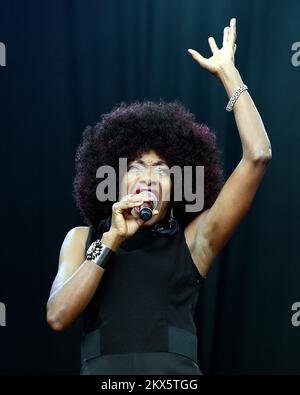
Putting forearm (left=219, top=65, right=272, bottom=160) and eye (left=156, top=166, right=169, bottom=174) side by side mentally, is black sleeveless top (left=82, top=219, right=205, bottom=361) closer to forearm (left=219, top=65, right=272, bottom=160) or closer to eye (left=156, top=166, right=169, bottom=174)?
eye (left=156, top=166, right=169, bottom=174)

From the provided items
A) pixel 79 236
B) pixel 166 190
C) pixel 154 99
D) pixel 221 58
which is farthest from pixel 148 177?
pixel 154 99

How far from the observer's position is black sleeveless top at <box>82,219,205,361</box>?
1658 mm

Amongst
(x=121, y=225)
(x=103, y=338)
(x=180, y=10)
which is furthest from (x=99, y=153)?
(x=180, y=10)

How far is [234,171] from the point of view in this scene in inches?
67.7

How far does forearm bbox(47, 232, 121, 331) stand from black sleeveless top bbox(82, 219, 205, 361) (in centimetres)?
12

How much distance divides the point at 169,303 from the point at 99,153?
71 cm

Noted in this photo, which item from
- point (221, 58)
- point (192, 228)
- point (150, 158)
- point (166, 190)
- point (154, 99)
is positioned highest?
point (154, 99)

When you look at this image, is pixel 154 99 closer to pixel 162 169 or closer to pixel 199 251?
pixel 162 169

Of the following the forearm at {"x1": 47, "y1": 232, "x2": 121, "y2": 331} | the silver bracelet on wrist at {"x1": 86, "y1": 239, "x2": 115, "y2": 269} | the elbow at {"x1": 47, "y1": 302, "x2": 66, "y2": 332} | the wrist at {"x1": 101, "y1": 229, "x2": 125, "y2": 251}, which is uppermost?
the wrist at {"x1": 101, "y1": 229, "x2": 125, "y2": 251}

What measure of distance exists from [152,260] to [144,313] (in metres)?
0.17

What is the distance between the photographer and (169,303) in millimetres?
1713

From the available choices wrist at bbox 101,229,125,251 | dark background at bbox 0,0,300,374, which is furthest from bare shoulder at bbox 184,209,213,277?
dark background at bbox 0,0,300,374

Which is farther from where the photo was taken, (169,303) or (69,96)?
(69,96)

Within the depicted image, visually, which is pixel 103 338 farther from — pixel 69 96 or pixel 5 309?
pixel 69 96
